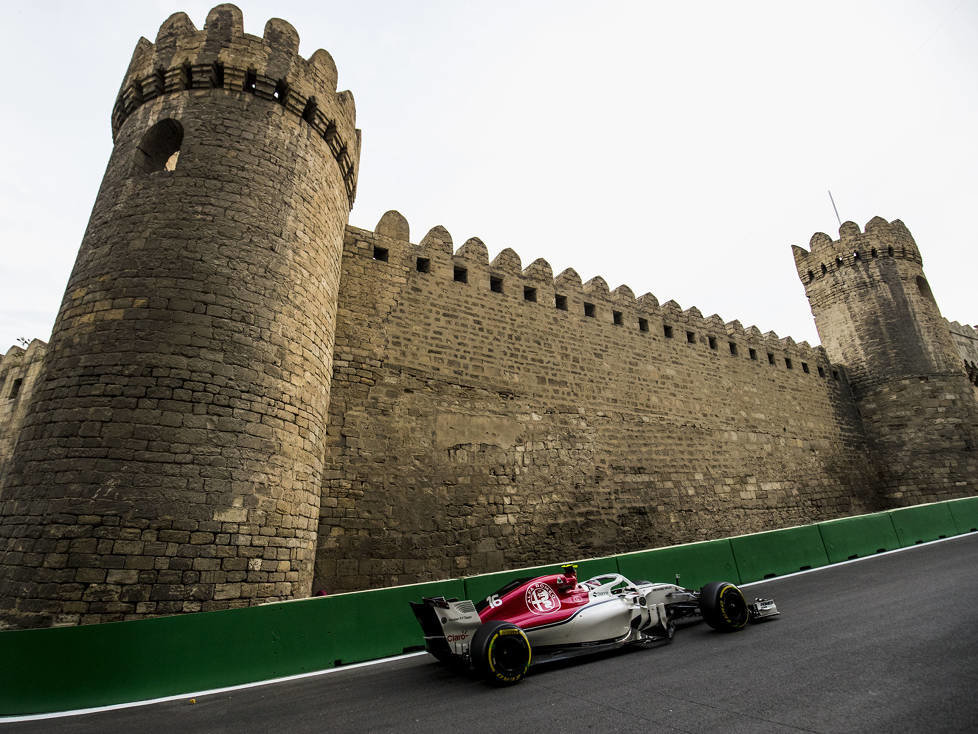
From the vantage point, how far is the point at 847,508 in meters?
15.7

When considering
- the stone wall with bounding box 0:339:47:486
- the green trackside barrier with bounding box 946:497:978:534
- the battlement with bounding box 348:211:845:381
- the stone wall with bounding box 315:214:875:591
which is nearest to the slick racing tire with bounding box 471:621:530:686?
the stone wall with bounding box 315:214:875:591

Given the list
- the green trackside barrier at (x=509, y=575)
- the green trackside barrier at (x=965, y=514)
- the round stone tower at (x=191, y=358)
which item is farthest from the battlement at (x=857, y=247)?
the round stone tower at (x=191, y=358)

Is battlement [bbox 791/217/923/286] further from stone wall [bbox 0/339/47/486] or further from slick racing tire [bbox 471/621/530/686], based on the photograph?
stone wall [bbox 0/339/47/486]

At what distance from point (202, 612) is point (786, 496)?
48.4ft

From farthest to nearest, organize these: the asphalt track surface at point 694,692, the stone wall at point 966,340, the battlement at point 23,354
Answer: the stone wall at point 966,340 < the battlement at point 23,354 < the asphalt track surface at point 694,692

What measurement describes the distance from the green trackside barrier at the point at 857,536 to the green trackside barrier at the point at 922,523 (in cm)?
32

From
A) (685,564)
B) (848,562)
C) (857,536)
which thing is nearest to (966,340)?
(857,536)

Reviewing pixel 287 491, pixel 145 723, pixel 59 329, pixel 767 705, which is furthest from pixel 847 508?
pixel 59 329

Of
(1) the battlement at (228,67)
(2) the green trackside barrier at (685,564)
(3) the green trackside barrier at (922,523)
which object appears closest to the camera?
(2) the green trackside barrier at (685,564)

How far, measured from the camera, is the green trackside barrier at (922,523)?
1125 cm

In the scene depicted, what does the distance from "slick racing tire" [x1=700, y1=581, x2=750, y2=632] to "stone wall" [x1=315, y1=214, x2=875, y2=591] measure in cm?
412

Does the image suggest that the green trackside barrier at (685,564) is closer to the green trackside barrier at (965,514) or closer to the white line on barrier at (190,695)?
the white line on barrier at (190,695)

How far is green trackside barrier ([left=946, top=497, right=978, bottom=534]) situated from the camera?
12.4 meters

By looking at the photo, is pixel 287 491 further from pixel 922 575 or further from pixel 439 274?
pixel 922 575
